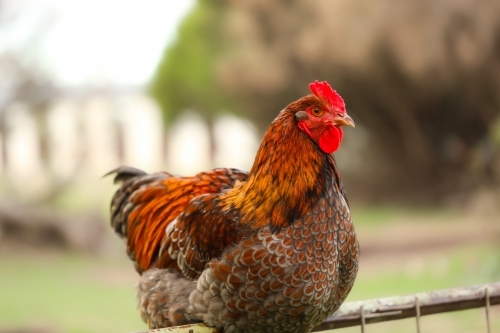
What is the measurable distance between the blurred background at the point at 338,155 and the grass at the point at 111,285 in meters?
0.02

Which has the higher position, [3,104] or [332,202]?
[3,104]

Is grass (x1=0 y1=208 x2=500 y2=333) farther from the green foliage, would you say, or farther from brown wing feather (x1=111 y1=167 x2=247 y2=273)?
the green foliage

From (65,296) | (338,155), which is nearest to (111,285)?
(65,296)

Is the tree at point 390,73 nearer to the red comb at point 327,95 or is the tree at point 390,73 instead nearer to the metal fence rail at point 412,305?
the metal fence rail at point 412,305

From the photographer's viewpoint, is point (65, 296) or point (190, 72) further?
point (190, 72)

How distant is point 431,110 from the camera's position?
6.55 m

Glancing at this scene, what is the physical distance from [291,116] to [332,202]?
0.22 metres

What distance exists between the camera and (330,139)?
1369 millimetres

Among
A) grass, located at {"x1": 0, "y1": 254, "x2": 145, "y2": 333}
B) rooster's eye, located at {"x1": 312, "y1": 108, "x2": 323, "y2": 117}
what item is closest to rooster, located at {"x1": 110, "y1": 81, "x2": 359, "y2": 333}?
rooster's eye, located at {"x1": 312, "y1": 108, "x2": 323, "y2": 117}

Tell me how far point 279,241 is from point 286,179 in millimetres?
148

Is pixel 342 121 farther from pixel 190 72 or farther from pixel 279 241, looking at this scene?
pixel 190 72

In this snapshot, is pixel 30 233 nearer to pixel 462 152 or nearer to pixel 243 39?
pixel 243 39

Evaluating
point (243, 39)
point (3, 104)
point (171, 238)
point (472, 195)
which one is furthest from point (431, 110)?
point (171, 238)

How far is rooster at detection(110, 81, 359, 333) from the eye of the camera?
1308 mm
